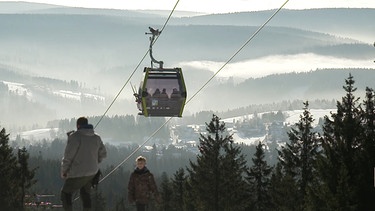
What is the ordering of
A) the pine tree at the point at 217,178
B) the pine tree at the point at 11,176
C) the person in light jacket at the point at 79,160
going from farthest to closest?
→ the pine tree at the point at 217,178 < the pine tree at the point at 11,176 < the person in light jacket at the point at 79,160

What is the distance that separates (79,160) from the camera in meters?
13.5

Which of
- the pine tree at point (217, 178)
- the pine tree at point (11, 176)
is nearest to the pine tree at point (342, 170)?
the pine tree at point (217, 178)

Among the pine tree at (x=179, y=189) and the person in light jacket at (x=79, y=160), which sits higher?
the person in light jacket at (x=79, y=160)

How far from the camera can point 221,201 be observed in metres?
61.4

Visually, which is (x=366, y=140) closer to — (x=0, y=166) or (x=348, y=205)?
(x=348, y=205)

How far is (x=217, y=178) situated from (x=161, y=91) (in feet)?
88.4

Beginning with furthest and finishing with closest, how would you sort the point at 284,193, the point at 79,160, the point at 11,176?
the point at 11,176, the point at 284,193, the point at 79,160

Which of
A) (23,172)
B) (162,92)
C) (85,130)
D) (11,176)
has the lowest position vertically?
(11,176)

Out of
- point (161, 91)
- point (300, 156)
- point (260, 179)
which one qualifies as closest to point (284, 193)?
point (300, 156)

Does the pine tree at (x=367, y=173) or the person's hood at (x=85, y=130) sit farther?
the pine tree at (x=367, y=173)

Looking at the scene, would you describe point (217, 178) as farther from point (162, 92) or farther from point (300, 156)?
point (162, 92)

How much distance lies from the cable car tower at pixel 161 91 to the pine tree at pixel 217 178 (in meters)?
23.6

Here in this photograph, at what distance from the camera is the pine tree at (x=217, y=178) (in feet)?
195

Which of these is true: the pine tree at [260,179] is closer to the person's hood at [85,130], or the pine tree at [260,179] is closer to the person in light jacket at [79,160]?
the person in light jacket at [79,160]
